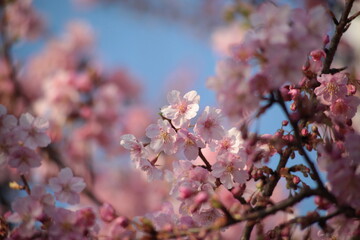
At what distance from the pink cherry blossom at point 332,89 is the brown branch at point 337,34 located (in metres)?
0.03

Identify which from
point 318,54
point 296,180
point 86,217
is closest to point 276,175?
point 296,180

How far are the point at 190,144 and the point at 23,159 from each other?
45 centimetres

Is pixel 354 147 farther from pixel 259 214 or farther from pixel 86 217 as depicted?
pixel 86 217

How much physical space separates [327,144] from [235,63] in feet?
0.84

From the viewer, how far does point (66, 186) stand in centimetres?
106

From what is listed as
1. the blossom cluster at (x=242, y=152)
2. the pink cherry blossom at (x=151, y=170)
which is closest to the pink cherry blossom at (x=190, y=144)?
the blossom cluster at (x=242, y=152)

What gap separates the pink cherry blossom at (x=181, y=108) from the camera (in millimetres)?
1004

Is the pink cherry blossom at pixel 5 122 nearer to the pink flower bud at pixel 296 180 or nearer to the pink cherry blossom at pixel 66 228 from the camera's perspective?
the pink cherry blossom at pixel 66 228

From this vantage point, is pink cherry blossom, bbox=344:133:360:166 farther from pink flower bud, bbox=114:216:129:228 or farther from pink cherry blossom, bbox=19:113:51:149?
pink cherry blossom, bbox=19:113:51:149

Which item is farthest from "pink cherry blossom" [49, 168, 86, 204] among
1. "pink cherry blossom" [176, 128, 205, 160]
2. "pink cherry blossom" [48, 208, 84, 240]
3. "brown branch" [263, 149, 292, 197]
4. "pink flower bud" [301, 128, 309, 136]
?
"pink flower bud" [301, 128, 309, 136]

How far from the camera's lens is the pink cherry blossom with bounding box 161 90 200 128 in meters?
1.00

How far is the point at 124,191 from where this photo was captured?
398cm

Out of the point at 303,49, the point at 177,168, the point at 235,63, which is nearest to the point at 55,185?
the point at 177,168

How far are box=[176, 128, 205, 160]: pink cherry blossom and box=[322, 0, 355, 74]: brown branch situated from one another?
0.36 m
